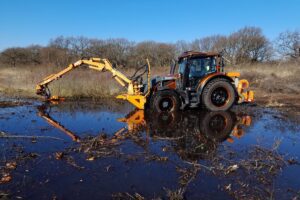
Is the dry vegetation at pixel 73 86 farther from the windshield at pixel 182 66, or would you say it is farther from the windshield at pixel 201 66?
the windshield at pixel 201 66

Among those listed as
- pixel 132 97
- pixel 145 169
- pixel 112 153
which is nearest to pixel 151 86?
pixel 132 97

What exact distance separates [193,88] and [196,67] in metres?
0.80

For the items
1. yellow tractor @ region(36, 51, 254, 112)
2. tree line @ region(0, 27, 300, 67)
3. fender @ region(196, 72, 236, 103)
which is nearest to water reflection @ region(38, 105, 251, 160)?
yellow tractor @ region(36, 51, 254, 112)

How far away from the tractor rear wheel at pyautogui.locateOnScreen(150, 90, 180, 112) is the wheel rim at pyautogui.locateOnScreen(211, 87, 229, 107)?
1395mm

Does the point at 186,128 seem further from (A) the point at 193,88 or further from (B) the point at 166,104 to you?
(A) the point at 193,88

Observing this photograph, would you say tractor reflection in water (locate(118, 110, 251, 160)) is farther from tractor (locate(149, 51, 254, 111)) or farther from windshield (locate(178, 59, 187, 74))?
windshield (locate(178, 59, 187, 74))

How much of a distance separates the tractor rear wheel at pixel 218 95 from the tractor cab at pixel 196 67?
0.49 metres

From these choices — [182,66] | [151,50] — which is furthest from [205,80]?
[151,50]

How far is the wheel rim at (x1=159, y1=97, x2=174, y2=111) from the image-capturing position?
35.9 feet

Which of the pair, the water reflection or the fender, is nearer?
the water reflection

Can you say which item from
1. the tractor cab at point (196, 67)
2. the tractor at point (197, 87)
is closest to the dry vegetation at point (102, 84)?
the tractor at point (197, 87)

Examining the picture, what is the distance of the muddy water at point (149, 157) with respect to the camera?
14.2ft

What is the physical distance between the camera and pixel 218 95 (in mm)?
11242

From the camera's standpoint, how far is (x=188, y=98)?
10930 mm
